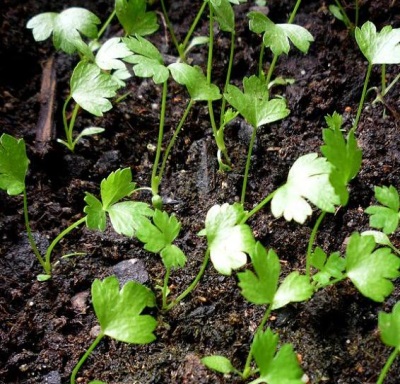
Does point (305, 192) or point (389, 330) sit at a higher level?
point (305, 192)

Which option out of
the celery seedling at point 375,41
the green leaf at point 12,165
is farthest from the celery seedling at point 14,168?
the celery seedling at point 375,41

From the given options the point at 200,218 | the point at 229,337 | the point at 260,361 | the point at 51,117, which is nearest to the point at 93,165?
the point at 51,117

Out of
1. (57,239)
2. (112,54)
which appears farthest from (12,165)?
(112,54)

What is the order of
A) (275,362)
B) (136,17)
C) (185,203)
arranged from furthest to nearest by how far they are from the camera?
(136,17) → (185,203) → (275,362)

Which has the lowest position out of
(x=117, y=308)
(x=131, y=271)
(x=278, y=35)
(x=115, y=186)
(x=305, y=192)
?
(x=131, y=271)

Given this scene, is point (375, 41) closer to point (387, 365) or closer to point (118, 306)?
point (387, 365)

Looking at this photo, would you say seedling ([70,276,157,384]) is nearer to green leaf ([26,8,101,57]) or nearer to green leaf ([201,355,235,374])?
green leaf ([201,355,235,374])

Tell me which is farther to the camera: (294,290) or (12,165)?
(12,165)
